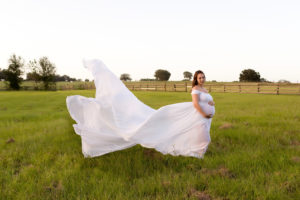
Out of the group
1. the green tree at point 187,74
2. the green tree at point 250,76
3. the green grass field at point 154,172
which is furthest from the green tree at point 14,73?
the green tree at point 187,74

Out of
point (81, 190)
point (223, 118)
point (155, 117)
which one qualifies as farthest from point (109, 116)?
point (223, 118)

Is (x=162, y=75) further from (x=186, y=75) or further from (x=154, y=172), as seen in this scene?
(x=154, y=172)

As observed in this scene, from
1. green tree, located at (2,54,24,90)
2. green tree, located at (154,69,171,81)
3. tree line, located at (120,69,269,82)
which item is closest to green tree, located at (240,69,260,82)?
tree line, located at (120,69,269,82)

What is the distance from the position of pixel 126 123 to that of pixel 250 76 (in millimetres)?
88634

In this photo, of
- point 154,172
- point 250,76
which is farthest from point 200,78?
point 250,76

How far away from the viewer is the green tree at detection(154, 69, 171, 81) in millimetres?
134875

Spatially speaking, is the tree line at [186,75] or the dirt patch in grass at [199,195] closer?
the dirt patch in grass at [199,195]

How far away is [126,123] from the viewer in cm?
469

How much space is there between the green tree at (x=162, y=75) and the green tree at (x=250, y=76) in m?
58.1

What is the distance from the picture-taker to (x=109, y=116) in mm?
4523

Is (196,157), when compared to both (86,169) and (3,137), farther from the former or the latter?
(3,137)

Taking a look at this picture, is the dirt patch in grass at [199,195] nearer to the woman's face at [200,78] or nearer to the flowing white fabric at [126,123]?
the flowing white fabric at [126,123]

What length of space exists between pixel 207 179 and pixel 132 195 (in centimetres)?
140

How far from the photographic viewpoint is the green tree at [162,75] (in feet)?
443
